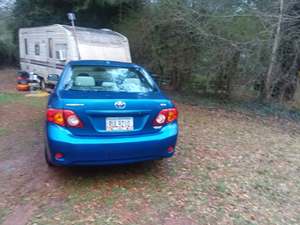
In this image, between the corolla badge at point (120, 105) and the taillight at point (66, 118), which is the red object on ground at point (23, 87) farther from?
the corolla badge at point (120, 105)

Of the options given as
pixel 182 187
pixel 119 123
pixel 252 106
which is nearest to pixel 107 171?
pixel 119 123

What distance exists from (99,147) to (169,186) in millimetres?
1022

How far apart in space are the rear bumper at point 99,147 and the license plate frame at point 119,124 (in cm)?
9

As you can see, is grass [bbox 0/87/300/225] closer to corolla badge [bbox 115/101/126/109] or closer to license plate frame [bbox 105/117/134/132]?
license plate frame [bbox 105/117/134/132]

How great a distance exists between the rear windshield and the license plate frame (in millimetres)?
562

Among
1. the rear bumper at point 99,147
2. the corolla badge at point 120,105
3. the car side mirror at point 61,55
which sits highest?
the car side mirror at point 61,55

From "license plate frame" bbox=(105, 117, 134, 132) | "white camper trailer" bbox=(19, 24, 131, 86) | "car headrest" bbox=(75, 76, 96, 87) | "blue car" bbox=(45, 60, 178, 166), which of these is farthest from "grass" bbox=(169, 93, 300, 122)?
"license plate frame" bbox=(105, 117, 134, 132)

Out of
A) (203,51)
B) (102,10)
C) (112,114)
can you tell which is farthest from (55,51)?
(112,114)

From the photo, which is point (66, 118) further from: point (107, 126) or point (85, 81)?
point (85, 81)

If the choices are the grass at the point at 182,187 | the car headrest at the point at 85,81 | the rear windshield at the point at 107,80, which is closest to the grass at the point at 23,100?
the grass at the point at 182,187

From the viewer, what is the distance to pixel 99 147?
11.5ft

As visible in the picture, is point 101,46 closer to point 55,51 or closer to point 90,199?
point 55,51

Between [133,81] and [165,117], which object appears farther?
[133,81]

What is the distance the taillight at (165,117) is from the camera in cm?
380
